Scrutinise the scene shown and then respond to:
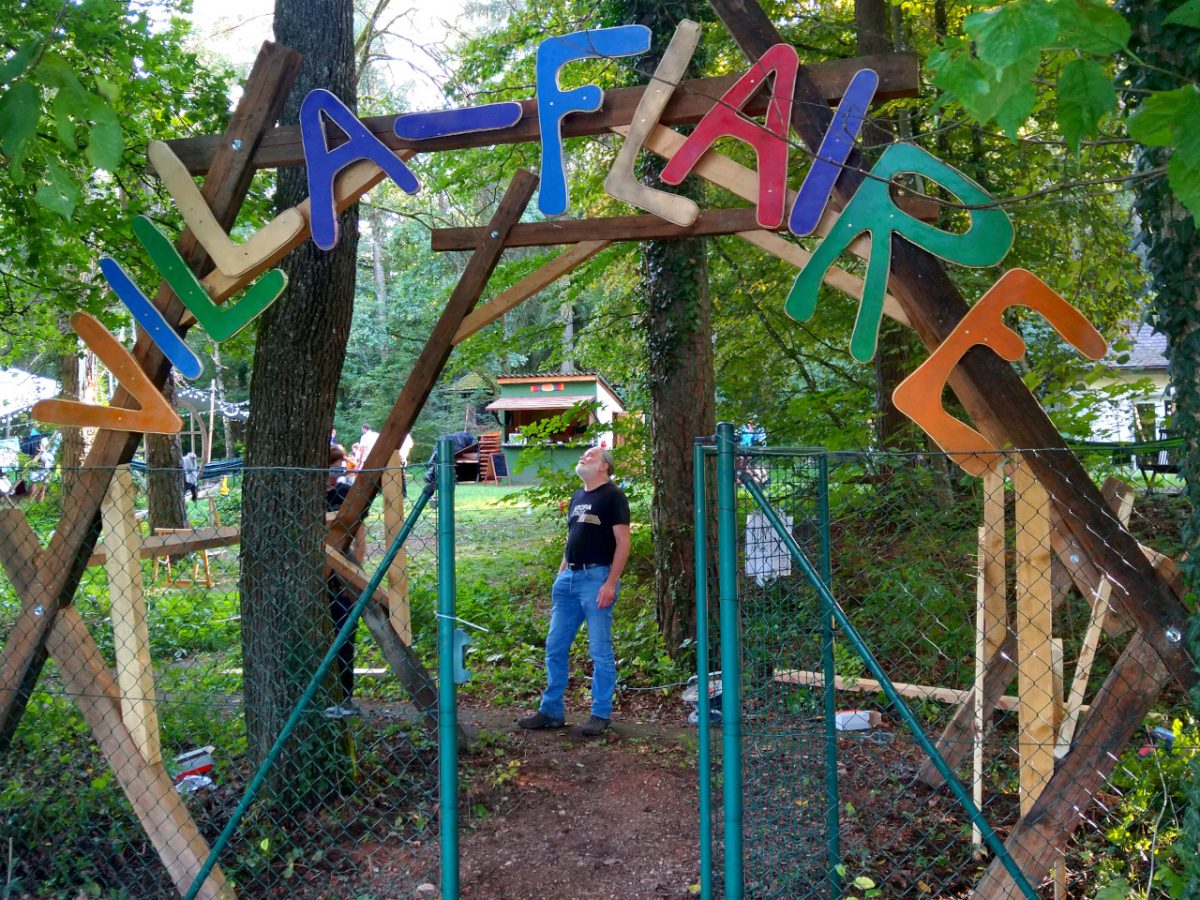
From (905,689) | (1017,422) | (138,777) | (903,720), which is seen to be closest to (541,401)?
(905,689)

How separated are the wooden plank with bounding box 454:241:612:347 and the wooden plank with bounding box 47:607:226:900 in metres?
2.41

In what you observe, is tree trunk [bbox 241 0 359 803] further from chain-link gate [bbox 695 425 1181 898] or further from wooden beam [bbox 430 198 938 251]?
chain-link gate [bbox 695 425 1181 898]

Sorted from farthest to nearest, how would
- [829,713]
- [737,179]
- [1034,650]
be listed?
[737,179], [829,713], [1034,650]

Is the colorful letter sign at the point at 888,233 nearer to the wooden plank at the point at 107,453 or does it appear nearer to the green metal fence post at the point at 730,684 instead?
the green metal fence post at the point at 730,684

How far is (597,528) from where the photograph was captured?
608 centimetres

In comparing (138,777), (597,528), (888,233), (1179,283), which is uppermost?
(888,233)

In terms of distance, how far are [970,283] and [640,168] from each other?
2917 mm

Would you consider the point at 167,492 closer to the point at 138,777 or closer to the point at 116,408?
the point at 116,408

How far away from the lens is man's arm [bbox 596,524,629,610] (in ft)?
19.6

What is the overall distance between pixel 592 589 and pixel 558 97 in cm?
313

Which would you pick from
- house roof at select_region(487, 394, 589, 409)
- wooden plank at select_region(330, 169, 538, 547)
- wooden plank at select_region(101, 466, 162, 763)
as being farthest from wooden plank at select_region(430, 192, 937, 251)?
house roof at select_region(487, 394, 589, 409)

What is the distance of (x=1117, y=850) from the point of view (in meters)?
4.32

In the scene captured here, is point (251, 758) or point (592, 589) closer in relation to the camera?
point (251, 758)

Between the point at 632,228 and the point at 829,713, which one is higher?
the point at 632,228
